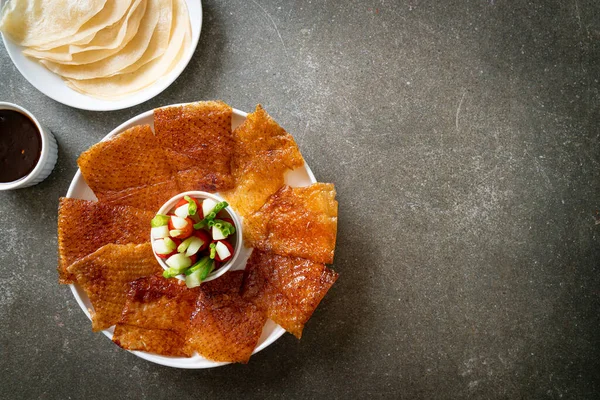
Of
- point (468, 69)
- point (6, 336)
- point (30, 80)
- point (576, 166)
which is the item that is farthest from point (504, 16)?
point (6, 336)

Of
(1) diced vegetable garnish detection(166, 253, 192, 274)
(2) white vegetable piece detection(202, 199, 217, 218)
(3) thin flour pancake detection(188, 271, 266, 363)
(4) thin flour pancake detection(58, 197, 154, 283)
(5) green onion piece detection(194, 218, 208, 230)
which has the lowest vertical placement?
(3) thin flour pancake detection(188, 271, 266, 363)

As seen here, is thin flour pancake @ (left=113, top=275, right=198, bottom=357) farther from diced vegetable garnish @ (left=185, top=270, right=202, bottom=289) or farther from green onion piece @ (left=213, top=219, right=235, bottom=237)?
green onion piece @ (left=213, top=219, right=235, bottom=237)

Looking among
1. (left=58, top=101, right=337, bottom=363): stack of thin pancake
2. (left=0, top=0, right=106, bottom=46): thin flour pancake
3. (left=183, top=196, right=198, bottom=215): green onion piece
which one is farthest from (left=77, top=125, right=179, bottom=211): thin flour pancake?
(left=0, top=0, right=106, bottom=46): thin flour pancake

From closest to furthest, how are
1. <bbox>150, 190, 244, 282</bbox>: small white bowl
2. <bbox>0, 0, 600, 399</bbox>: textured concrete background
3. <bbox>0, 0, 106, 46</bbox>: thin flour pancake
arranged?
<bbox>150, 190, 244, 282</bbox>: small white bowl < <bbox>0, 0, 106, 46</bbox>: thin flour pancake < <bbox>0, 0, 600, 399</bbox>: textured concrete background

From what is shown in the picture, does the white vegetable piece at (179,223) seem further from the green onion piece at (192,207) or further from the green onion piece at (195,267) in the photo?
the green onion piece at (195,267)

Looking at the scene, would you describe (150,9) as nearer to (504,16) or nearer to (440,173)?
(440,173)

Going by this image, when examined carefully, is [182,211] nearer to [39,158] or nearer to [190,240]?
[190,240]
